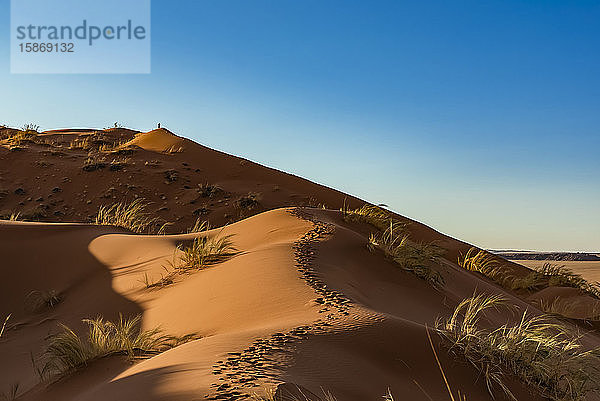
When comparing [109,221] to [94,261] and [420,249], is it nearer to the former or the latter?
[94,261]

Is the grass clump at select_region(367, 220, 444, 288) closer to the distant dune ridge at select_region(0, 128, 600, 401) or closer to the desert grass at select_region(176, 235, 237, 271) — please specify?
the distant dune ridge at select_region(0, 128, 600, 401)

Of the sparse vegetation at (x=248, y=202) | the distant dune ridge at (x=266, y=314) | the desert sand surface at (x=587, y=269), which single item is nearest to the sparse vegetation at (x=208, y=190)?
the sparse vegetation at (x=248, y=202)

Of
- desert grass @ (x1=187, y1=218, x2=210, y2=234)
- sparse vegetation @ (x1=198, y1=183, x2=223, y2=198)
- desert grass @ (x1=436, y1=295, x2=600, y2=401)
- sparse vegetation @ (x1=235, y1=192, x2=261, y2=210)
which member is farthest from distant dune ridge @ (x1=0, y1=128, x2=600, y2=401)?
sparse vegetation @ (x1=198, y1=183, x2=223, y2=198)

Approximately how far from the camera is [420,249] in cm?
802

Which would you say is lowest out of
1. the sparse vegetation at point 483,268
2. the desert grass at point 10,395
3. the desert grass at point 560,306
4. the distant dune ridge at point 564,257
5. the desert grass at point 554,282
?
the distant dune ridge at point 564,257

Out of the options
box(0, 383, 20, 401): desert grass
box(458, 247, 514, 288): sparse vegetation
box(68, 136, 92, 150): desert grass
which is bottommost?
box(0, 383, 20, 401): desert grass

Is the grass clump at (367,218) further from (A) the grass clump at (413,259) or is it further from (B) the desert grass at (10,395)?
(B) the desert grass at (10,395)

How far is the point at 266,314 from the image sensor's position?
16.1 feet

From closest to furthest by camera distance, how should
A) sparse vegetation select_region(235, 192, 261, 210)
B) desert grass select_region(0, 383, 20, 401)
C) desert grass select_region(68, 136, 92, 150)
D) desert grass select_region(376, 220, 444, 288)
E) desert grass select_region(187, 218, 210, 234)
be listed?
desert grass select_region(0, 383, 20, 401), desert grass select_region(376, 220, 444, 288), desert grass select_region(187, 218, 210, 234), sparse vegetation select_region(235, 192, 261, 210), desert grass select_region(68, 136, 92, 150)

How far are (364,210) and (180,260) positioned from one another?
435 centimetres

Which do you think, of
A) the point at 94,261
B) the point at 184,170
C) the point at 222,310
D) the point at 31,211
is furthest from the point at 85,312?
the point at 184,170

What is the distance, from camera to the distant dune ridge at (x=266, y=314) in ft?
11.3

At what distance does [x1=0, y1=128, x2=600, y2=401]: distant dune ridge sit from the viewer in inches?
135

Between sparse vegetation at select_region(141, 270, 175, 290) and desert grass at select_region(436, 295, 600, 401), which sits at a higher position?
sparse vegetation at select_region(141, 270, 175, 290)
